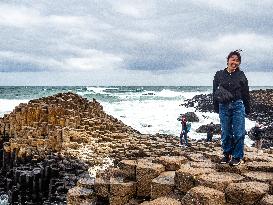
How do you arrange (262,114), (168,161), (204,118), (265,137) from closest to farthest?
(168,161), (265,137), (204,118), (262,114)

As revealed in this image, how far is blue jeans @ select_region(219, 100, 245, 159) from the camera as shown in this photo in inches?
231

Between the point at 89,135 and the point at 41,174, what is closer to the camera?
the point at 41,174

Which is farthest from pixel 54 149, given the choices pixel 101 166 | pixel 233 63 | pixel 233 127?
pixel 233 63

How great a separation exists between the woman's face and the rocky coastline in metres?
1.43

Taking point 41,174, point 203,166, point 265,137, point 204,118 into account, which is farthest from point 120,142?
point 204,118

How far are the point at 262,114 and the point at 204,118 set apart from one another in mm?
6879

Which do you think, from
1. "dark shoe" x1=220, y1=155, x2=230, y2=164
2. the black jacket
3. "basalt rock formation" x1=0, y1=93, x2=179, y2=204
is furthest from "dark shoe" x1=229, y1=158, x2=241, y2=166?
"basalt rock formation" x1=0, y1=93, x2=179, y2=204

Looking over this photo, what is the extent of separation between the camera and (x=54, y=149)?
1270 cm

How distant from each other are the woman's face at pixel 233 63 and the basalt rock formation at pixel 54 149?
3.48 m

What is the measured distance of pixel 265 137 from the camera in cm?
2272

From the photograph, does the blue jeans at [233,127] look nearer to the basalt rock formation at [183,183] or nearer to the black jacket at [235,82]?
the black jacket at [235,82]

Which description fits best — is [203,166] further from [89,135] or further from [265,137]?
[265,137]

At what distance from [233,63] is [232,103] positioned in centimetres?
61

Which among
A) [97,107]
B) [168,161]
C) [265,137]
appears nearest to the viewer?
[168,161]
